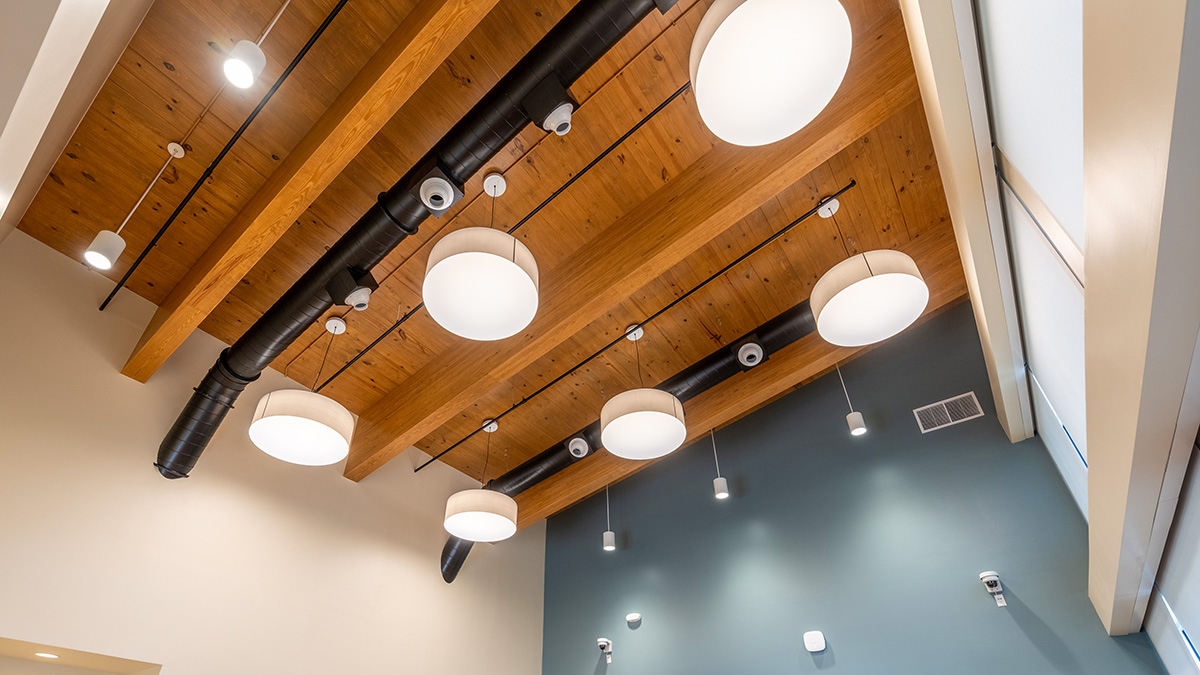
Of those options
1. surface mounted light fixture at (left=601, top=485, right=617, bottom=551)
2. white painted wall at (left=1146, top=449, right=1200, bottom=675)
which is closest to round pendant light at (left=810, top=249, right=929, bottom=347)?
white painted wall at (left=1146, top=449, right=1200, bottom=675)

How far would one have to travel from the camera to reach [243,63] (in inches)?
98.3

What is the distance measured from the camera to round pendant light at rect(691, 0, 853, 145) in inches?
81.3

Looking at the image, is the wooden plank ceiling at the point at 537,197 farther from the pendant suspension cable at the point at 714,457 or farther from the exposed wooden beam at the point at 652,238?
the pendant suspension cable at the point at 714,457

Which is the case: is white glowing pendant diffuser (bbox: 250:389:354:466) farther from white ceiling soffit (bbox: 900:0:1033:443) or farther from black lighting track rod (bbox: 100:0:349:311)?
white ceiling soffit (bbox: 900:0:1033:443)

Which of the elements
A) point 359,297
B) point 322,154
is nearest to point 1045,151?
point 322,154

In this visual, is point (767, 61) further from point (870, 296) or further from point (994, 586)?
point (994, 586)

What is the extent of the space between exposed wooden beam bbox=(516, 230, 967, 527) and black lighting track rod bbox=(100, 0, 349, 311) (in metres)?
3.93

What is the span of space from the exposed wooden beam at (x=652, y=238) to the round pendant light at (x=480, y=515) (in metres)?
0.69

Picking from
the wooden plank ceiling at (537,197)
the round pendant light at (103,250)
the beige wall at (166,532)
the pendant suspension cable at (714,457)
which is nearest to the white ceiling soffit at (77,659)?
the beige wall at (166,532)

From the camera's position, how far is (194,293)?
3.72 meters

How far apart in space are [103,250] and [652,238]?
3144 mm

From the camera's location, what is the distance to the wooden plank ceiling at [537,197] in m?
3.25

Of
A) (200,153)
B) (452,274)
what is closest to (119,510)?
(200,153)

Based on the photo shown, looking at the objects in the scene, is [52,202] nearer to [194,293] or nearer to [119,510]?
[194,293]
